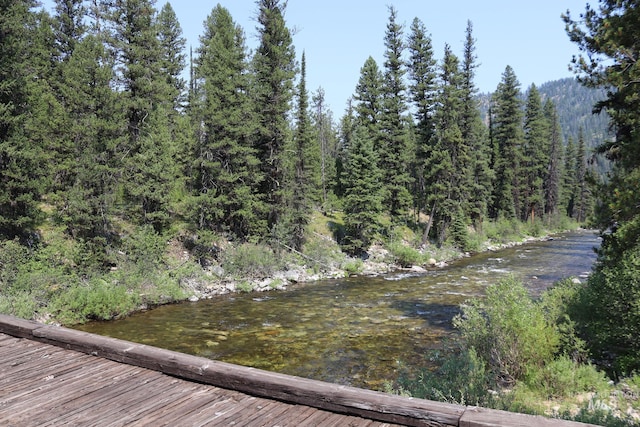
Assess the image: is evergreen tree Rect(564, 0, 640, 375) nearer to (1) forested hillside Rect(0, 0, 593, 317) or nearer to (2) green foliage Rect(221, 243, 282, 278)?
(1) forested hillside Rect(0, 0, 593, 317)

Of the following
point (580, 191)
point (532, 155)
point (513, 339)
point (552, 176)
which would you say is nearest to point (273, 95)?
point (513, 339)

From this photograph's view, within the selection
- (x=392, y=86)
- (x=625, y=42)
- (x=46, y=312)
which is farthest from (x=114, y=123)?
(x=392, y=86)

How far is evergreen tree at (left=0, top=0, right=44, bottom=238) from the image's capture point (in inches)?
685

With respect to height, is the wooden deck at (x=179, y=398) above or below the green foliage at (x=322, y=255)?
above

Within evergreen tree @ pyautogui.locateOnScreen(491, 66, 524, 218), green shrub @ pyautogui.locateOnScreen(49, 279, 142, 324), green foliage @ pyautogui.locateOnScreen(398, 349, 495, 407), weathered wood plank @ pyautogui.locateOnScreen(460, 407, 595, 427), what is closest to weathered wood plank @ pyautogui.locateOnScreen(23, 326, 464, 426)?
weathered wood plank @ pyautogui.locateOnScreen(460, 407, 595, 427)

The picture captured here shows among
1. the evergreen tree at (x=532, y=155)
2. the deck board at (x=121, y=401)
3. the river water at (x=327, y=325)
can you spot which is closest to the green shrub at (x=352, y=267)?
the river water at (x=327, y=325)

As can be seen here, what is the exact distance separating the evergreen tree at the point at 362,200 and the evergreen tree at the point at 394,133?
4.17 metres

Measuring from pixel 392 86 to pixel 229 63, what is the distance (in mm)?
18180

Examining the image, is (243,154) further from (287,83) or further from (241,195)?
(287,83)

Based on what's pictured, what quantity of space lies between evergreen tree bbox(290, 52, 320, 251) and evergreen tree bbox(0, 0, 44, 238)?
1577 cm

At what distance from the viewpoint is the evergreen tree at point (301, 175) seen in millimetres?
30328

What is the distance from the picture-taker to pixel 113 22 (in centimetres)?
2347

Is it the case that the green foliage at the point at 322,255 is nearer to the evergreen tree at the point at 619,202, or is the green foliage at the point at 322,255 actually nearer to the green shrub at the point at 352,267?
the green shrub at the point at 352,267

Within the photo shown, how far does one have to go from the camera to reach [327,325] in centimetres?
1569
